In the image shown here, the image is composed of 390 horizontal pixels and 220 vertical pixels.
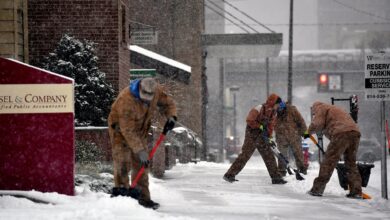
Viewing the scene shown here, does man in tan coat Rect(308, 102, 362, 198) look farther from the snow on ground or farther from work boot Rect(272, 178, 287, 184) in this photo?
work boot Rect(272, 178, 287, 184)

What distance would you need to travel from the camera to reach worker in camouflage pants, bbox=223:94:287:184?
12180mm

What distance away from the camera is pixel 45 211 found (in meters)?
7.05

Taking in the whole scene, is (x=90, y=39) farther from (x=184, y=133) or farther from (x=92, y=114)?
(x=184, y=133)

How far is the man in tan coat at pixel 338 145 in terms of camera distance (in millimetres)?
10180

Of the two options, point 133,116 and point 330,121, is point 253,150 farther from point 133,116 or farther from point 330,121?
point 133,116

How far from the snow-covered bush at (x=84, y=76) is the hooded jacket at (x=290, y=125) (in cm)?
377

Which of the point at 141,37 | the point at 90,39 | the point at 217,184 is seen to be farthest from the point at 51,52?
the point at 217,184

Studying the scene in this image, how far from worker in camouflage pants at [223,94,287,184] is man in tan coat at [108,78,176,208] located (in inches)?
165

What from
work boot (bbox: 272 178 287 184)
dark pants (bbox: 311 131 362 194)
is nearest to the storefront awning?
work boot (bbox: 272 178 287 184)

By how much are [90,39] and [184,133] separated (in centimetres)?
680

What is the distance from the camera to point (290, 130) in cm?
1412

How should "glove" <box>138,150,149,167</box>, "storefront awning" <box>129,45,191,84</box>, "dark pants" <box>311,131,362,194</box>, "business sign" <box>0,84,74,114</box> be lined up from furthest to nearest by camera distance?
"storefront awning" <box>129,45,191,84</box>
"dark pants" <box>311,131,362,194</box>
"business sign" <box>0,84,74,114</box>
"glove" <box>138,150,149,167</box>

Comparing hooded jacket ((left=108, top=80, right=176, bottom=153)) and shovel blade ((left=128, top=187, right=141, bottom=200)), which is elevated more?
hooded jacket ((left=108, top=80, right=176, bottom=153))

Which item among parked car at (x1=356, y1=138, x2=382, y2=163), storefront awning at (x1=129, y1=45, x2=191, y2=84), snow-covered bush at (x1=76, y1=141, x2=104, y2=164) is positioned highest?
storefront awning at (x1=129, y1=45, x2=191, y2=84)
